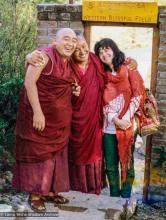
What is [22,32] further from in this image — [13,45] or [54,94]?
[54,94]

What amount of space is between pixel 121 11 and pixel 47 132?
199cm

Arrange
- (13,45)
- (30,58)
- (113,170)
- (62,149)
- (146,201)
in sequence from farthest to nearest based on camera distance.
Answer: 1. (13,45)
2. (146,201)
3. (113,170)
4. (62,149)
5. (30,58)

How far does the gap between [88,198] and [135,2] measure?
7.76ft

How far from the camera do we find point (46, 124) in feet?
14.3

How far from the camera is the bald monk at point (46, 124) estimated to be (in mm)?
4230

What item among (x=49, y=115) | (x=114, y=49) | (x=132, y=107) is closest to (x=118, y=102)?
(x=132, y=107)

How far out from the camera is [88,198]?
509 centimetres

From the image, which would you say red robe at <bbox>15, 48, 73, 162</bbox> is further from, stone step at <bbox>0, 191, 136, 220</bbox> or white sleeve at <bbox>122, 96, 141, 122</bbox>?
white sleeve at <bbox>122, 96, 141, 122</bbox>

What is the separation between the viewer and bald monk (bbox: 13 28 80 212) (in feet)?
13.9

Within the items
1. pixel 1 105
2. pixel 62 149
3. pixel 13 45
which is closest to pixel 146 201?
pixel 62 149

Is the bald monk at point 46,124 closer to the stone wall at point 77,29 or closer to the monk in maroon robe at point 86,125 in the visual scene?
the monk in maroon robe at point 86,125

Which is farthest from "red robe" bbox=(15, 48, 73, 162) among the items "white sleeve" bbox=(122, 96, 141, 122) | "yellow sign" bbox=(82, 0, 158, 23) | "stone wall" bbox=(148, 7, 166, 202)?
"stone wall" bbox=(148, 7, 166, 202)

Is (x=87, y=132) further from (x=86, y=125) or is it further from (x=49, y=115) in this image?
(x=49, y=115)

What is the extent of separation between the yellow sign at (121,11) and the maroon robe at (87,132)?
3.67 feet
